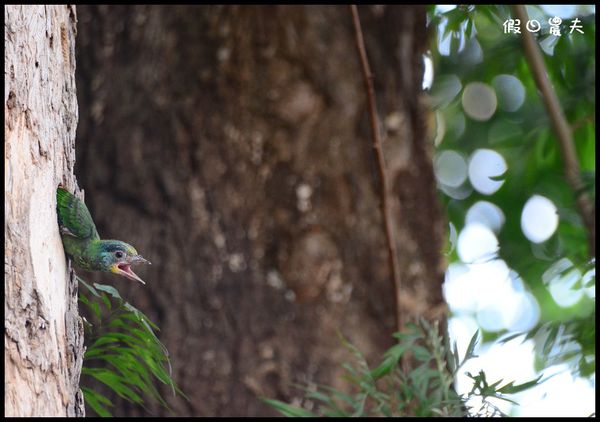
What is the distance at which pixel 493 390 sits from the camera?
137 cm

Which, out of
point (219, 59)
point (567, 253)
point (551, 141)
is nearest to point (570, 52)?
point (551, 141)

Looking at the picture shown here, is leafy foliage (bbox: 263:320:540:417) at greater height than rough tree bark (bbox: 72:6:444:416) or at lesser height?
lesser

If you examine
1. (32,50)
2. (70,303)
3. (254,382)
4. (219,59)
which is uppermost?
(219,59)

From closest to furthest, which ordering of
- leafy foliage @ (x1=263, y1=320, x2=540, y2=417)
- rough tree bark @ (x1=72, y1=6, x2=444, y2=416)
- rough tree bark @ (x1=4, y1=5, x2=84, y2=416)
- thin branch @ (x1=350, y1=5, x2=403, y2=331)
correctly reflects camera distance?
rough tree bark @ (x1=4, y1=5, x2=84, y2=416) < leafy foliage @ (x1=263, y1=320, x2=540, y2=417) < thin branch @ (x1=350, y1=5, x2=403, y2=331) < rough tree bark @ (x1=72, y1=6, x2=444, y2=416)

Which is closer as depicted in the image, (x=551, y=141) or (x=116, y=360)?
(x=116, y=360)

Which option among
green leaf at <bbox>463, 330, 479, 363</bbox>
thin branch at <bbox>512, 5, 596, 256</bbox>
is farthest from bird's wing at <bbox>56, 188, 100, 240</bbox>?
thin branch at <bbox>512, 5, 596, 256</bbox>

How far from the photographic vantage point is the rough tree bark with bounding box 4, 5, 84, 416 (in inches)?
40.2

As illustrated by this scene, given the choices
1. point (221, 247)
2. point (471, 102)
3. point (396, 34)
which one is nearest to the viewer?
point (221, 247)

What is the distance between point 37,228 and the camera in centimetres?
107

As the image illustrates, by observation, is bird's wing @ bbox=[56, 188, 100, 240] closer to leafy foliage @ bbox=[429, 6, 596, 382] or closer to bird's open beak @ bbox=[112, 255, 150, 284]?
bird's open beak @ bbox=[112, 255, 150, 284]

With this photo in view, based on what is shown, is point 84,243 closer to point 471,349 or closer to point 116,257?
point 116,257

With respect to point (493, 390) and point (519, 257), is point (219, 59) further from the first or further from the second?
point (493, 390)

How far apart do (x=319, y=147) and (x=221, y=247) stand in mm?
439

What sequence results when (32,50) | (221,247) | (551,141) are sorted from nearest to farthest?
(32,50)
(221,247)
(551,141)
